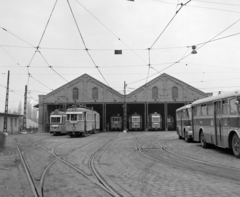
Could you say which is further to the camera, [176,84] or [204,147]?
[176,84]

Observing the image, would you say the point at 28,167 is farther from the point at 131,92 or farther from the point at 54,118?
the point at 131,92

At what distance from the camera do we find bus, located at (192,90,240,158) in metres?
11.1

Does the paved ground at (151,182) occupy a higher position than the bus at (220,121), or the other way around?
the bus at (220,121)

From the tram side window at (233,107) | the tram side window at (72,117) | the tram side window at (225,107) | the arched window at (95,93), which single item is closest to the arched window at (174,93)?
the arched window at (95,93)

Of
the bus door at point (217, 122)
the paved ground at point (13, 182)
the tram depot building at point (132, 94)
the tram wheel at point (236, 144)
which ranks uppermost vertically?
the tram depot building at point (132, 94)

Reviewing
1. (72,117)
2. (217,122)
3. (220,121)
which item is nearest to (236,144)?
(220,121)

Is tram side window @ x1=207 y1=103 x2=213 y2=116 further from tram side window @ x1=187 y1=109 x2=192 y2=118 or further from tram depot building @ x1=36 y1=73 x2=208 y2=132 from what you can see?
tram depot building @ x1=36 y1=73 x2=208 y2=132

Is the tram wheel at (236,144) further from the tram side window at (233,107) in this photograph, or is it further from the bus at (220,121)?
the tram side window at (233,107)

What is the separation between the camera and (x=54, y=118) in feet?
117

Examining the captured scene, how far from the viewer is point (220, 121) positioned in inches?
496

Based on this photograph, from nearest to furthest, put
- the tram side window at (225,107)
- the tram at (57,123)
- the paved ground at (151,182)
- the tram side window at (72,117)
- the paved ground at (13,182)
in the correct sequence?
the paved ground at (151,182) → the paved ground at (13,182) → the tram side window at (225,107) → the tram side window at (72,117) → the tram at (57,123)

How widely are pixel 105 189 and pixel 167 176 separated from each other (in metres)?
2.13

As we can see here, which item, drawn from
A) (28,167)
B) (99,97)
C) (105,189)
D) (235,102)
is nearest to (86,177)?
(105,189)

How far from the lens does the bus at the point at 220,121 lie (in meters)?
11.1
